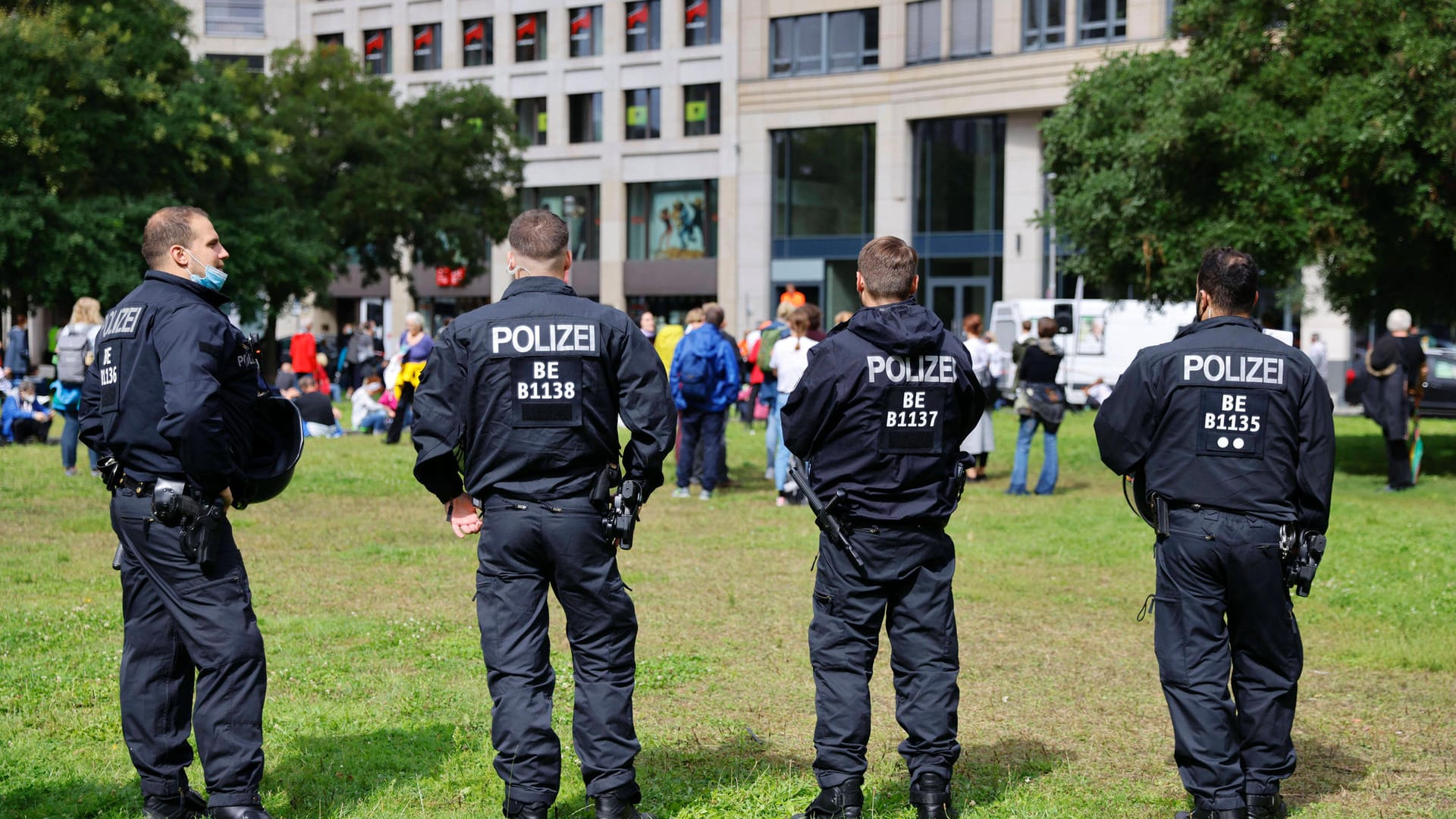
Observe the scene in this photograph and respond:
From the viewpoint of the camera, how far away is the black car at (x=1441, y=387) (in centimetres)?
2969

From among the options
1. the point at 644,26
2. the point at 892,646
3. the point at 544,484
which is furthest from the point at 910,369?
the point at 644,26

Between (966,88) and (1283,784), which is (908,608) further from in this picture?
(966,88)

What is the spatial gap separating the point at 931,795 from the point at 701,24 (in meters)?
45.3

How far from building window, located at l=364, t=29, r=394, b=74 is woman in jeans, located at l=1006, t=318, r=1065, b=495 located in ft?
145

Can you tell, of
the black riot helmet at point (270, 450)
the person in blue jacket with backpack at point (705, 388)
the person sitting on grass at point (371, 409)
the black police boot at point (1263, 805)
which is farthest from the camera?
the person sitting on grass at point (371, 409)

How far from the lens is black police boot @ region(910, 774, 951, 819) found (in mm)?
5008

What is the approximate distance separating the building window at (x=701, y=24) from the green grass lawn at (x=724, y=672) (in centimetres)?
3671

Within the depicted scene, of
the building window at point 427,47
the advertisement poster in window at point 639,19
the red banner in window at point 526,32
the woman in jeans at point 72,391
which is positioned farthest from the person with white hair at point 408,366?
the building window at point 427,47

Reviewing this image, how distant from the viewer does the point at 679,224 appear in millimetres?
48906

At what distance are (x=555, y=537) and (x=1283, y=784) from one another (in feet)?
10.4

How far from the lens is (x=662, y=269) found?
49.1m

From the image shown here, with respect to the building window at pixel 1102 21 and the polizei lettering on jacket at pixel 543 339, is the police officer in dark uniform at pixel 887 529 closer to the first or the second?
the polizei lettering on jacket at pixel 543 339

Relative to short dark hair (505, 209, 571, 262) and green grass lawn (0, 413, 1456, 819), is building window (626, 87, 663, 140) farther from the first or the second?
short dark hair (505, 209, 571, 262)

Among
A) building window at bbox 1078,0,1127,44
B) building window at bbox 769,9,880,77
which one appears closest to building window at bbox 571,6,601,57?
building window at bbox 769,9,880,77
